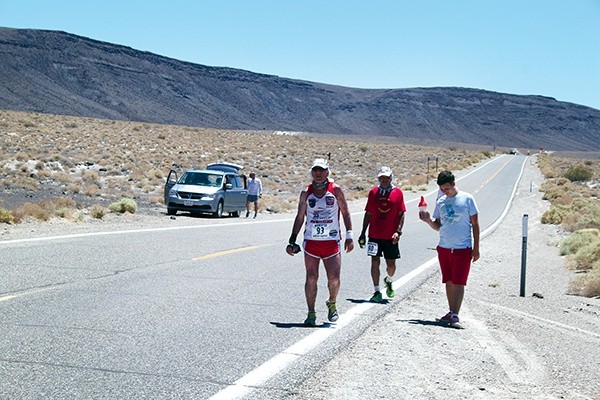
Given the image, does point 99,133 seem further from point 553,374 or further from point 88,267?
point 553,374

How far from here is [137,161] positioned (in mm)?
51281

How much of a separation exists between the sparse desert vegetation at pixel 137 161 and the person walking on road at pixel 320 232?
44.8 feet

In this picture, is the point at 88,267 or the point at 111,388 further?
the point at 88,267

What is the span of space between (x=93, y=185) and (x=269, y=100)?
152784mm

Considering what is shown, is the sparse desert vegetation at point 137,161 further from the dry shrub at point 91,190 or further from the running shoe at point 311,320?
the running shoe at point 311,320

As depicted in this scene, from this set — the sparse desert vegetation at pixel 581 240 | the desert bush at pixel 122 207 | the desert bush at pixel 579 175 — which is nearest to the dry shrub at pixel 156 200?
the desert bush at pixel 122 207

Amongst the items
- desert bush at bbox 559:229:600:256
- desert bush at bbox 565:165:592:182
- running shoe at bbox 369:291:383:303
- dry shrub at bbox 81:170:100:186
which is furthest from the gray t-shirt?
desert bush at bbox 565:165:592:182

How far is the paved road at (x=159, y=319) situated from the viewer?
232 inches

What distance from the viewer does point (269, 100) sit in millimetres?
186375

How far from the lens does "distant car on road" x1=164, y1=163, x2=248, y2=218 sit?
1054 inches

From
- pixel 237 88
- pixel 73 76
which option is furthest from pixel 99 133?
pixel 237 88

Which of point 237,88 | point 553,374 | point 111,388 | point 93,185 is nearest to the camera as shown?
point 111,388

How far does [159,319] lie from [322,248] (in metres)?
1.92

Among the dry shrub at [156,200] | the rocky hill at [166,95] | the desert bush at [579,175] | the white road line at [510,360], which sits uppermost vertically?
the rocky hill at [166,95]
